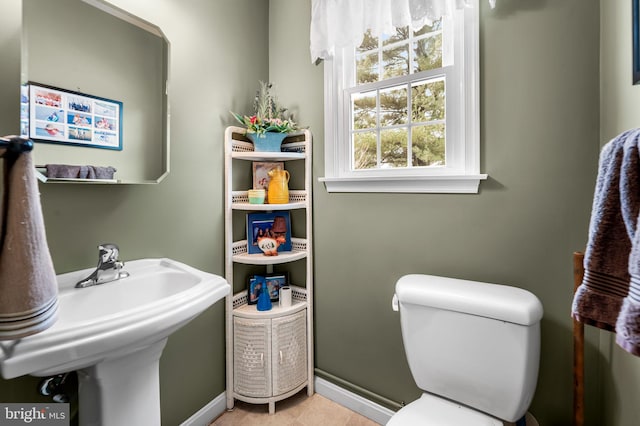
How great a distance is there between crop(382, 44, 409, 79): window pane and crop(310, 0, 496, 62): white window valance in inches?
5.4

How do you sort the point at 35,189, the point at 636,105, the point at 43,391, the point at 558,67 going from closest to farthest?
the point at 35,189
the point at 636,105
the point at 43,391
the point at 558,67

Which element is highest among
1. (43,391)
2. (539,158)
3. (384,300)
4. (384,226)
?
(539,158)

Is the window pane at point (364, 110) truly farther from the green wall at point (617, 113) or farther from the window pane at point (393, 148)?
the green wall at point (617, 113)

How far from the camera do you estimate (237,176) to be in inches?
68.3

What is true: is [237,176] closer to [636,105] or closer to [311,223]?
[311,223]

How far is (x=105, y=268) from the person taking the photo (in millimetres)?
1090

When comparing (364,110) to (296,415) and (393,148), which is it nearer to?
(393,148)

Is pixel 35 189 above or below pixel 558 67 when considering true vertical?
below

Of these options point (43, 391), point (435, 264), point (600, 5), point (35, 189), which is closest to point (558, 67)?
point (600, 5)

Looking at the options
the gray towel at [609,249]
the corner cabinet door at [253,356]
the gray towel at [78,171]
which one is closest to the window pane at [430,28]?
the gray towel at [609,249]

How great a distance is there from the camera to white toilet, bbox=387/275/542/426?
39.1 inches

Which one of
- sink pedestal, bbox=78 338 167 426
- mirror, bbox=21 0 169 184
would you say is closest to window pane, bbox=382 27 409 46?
mirror, bbox=21 0 169 184

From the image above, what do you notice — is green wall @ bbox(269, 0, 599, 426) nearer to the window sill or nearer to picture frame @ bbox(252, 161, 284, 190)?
the window sill

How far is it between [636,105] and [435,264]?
859 millimetres
